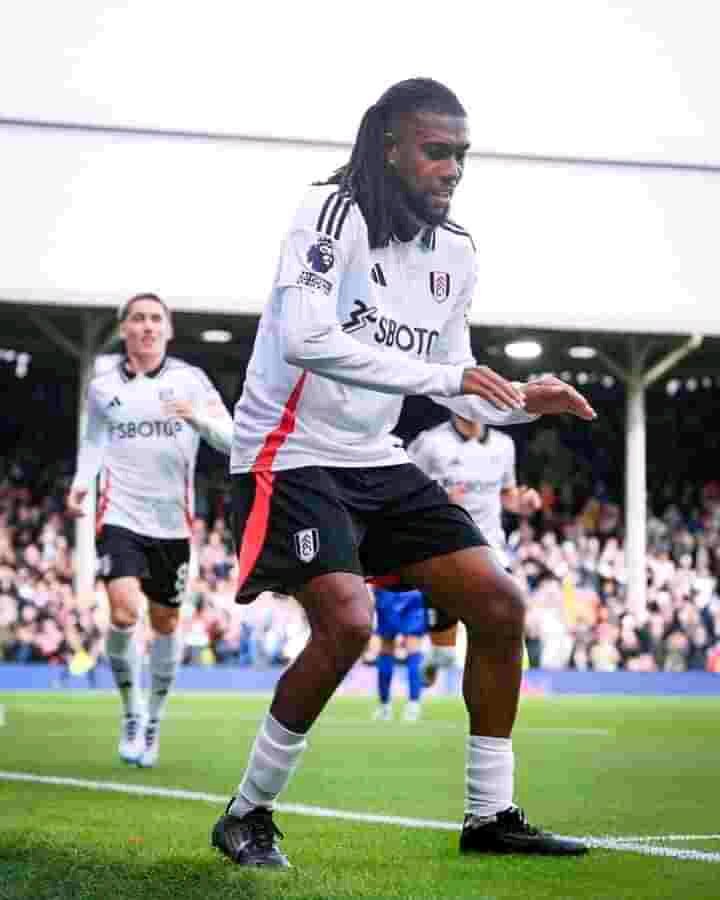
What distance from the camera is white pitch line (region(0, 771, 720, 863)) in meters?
6.96

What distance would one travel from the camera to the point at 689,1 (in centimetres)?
3709

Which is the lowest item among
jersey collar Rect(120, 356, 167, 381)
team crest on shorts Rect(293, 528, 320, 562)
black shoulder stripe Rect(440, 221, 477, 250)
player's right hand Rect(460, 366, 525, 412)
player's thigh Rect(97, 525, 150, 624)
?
team crest on shorts Rect(293, 528, 320, 562)

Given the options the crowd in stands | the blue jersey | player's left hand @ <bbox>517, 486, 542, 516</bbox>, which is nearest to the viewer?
player's left hand @ <bbox>517, 486, 542, 516</bbox>

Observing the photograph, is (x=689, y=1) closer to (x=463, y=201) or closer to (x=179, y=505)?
(x=463, y=201)

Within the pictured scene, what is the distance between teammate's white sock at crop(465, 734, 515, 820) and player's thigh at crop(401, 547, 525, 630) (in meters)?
0.38

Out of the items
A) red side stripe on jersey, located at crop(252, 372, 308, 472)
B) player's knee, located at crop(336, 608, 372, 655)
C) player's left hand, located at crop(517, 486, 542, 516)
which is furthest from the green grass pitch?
player's left hand, located at crop(517, 486, 542, 516)

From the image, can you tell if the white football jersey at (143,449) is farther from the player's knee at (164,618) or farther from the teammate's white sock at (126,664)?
the teammate's white sock at (126,664)

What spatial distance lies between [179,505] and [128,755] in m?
1.44

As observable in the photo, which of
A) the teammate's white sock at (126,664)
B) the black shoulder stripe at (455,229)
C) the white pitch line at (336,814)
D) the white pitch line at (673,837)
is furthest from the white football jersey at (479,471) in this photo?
the black shoulder stripe at (455,229)

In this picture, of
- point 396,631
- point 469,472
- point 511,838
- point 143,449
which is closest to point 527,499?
point 469,472

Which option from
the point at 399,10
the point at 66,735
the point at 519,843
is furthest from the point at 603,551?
the point at 519,843

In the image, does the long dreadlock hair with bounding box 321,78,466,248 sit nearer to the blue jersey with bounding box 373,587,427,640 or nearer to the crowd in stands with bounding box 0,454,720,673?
the blue jersey with bounding box 373,587,427,640

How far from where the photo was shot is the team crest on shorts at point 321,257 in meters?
6.16

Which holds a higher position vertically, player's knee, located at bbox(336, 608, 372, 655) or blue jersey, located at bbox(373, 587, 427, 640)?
blue jersey, located at bbox(373, 587, 427, 640)
